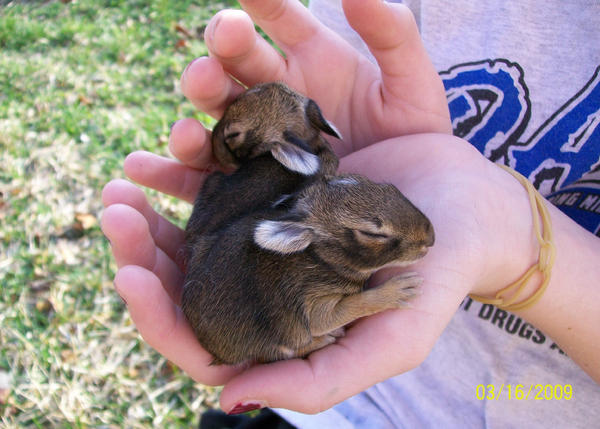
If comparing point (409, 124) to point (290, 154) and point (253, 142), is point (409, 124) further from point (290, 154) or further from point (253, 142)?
point (253, 142)

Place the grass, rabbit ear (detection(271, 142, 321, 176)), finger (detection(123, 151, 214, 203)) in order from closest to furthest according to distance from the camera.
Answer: rabbit ear (detection(271, 142, 321, 176)) < finger (detection(123, 151, 214, 203)) < the grass

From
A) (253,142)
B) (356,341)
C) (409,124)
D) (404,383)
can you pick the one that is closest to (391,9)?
(409,124)

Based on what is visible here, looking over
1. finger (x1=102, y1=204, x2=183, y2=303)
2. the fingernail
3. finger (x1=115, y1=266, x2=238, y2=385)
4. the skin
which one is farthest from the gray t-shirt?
finger (x1=102, y1=204, x2=183, y2=303)

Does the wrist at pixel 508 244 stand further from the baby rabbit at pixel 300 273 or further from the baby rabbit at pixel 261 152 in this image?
the baby rabbit at pixel 261 152

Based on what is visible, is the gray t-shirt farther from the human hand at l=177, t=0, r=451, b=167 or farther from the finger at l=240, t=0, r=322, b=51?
the finger at l=240, t=0, r=322, b=51

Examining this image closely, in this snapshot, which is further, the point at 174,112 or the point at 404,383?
the point at 174,112
